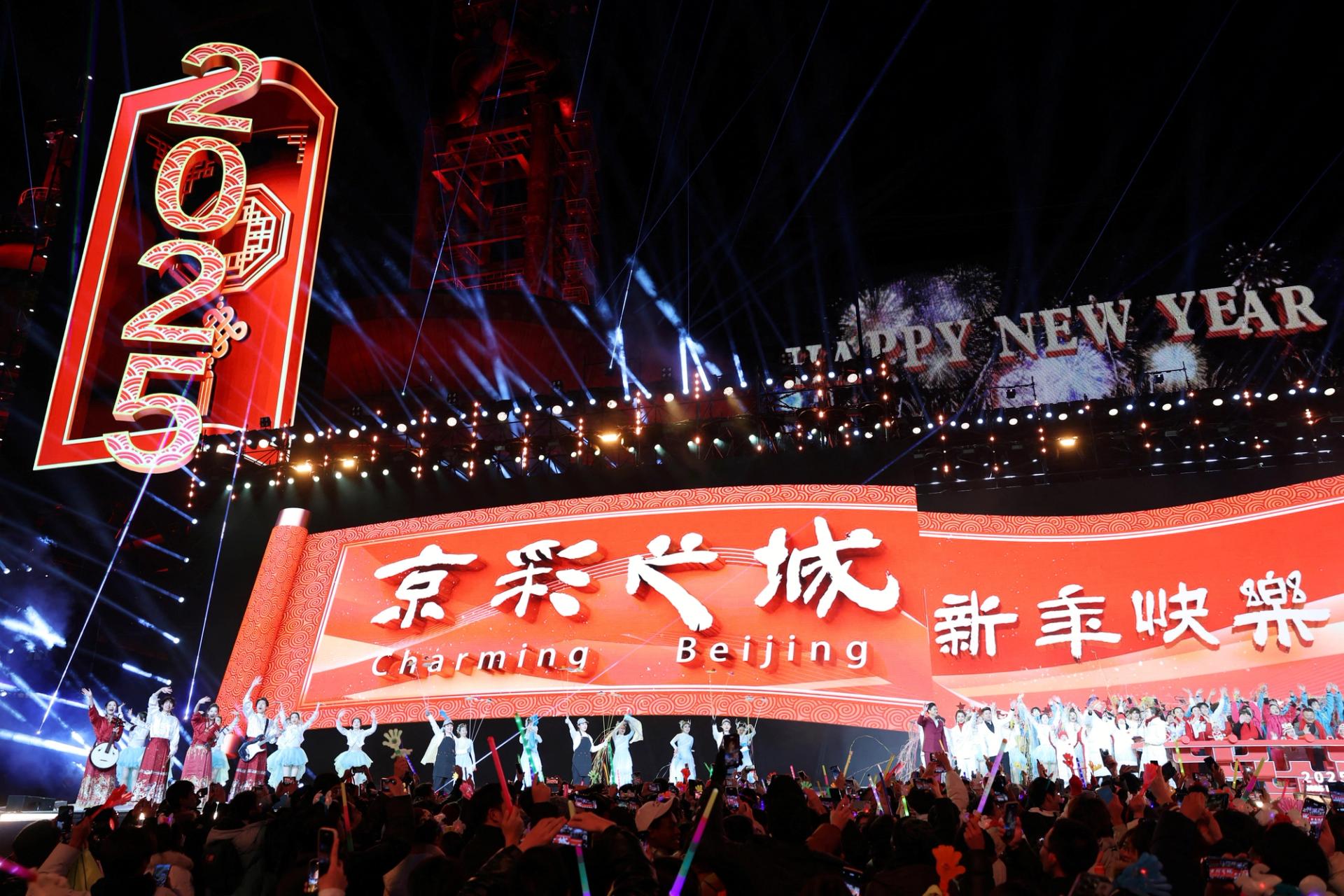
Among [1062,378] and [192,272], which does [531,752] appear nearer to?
[192,272]

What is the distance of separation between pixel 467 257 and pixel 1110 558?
13.0 metres

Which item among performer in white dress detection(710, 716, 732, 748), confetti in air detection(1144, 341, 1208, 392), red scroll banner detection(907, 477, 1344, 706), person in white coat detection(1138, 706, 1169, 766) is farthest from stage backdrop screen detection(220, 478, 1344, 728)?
confetti in air detection(1144, 341, 1208, 392)

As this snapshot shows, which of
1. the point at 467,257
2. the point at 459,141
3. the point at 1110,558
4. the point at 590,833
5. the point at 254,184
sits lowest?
the point at 590,833

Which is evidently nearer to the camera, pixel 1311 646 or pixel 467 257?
pixel 1311 646

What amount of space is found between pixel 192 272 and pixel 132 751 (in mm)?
6233

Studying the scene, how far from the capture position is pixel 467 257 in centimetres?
1884

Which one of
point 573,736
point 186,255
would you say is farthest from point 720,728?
point 186,255

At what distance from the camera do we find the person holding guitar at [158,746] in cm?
1191

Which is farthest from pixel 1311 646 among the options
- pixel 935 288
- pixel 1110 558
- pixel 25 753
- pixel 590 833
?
pixel 25 753

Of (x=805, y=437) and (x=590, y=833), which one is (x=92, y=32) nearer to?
(x=805, y=437)

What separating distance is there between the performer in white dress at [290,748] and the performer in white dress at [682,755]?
15.8ft

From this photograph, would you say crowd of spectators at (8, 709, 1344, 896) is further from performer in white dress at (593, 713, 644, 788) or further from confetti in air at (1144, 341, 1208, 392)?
confetti in air at (1144, 341, 1208, 392)

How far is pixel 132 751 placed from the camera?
12.1 meters

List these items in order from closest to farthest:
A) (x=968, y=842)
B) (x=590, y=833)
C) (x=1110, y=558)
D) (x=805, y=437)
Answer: (x=590, y=833)
(x=968, y=842)
(x=1110, y=558)
(x=805, y=437)
